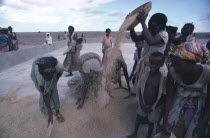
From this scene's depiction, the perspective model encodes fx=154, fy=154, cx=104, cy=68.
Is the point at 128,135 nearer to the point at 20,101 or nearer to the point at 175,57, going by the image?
the point at 175,57

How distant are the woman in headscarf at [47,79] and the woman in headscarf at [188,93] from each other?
168cm

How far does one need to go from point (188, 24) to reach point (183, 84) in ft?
7.80

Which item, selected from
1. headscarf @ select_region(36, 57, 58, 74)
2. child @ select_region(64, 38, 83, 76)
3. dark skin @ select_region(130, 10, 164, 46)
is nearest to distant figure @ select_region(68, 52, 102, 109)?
headscarf @ select_region(36, 57, 58, 74)

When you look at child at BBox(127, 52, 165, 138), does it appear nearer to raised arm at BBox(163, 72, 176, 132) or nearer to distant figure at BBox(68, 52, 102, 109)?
raised arm at BBox(163, 72, 176, 132)

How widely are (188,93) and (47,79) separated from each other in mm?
2033

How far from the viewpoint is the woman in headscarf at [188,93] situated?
1.55 m

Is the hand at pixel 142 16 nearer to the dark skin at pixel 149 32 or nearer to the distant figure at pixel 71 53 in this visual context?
the dark skin at pixel 149 32

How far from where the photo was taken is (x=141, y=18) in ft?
7.03

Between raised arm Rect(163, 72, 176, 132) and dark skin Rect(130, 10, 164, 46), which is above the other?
dark skin Rect(130, 10, 164, 46)

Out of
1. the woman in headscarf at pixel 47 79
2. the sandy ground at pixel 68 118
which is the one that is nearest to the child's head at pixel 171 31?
the sandy ground at pixel 68 118

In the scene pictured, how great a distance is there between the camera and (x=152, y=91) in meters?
2.13

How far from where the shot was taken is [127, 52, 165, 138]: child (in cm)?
202

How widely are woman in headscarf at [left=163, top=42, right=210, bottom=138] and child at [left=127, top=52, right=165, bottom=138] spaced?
0.23 m

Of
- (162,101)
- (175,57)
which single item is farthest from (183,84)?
(162,101)
